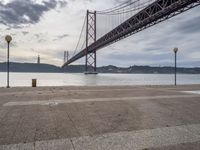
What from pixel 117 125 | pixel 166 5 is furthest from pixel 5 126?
pixel 166 5

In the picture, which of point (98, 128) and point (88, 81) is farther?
point (88, 81)

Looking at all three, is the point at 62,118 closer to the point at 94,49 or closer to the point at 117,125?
the point at 117,125

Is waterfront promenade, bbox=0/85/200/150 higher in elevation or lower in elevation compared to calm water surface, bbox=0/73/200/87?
higher

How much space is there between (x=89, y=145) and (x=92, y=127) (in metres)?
1.08

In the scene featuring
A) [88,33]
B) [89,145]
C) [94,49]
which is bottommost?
[89,145]

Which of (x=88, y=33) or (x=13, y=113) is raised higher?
(x=88, y=33)

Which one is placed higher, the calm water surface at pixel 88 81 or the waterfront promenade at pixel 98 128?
the waterfront promenade at pixel 98 128

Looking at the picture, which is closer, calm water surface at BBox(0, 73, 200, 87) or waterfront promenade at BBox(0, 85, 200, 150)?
waterfront promenade at BBox(0, 85, 200, 150)

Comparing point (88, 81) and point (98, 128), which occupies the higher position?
point (98, 128)

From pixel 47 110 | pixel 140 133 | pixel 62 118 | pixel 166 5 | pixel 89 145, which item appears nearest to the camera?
pixel 89 145

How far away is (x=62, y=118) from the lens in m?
5.51

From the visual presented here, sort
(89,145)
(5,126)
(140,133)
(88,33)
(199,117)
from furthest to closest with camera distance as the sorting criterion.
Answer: (88,33), (199,117), (5,126), (140,133), (89,145)

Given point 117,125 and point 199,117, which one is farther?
point 199,117

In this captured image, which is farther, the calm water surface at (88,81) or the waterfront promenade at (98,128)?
the calm water surface at (88,81)
